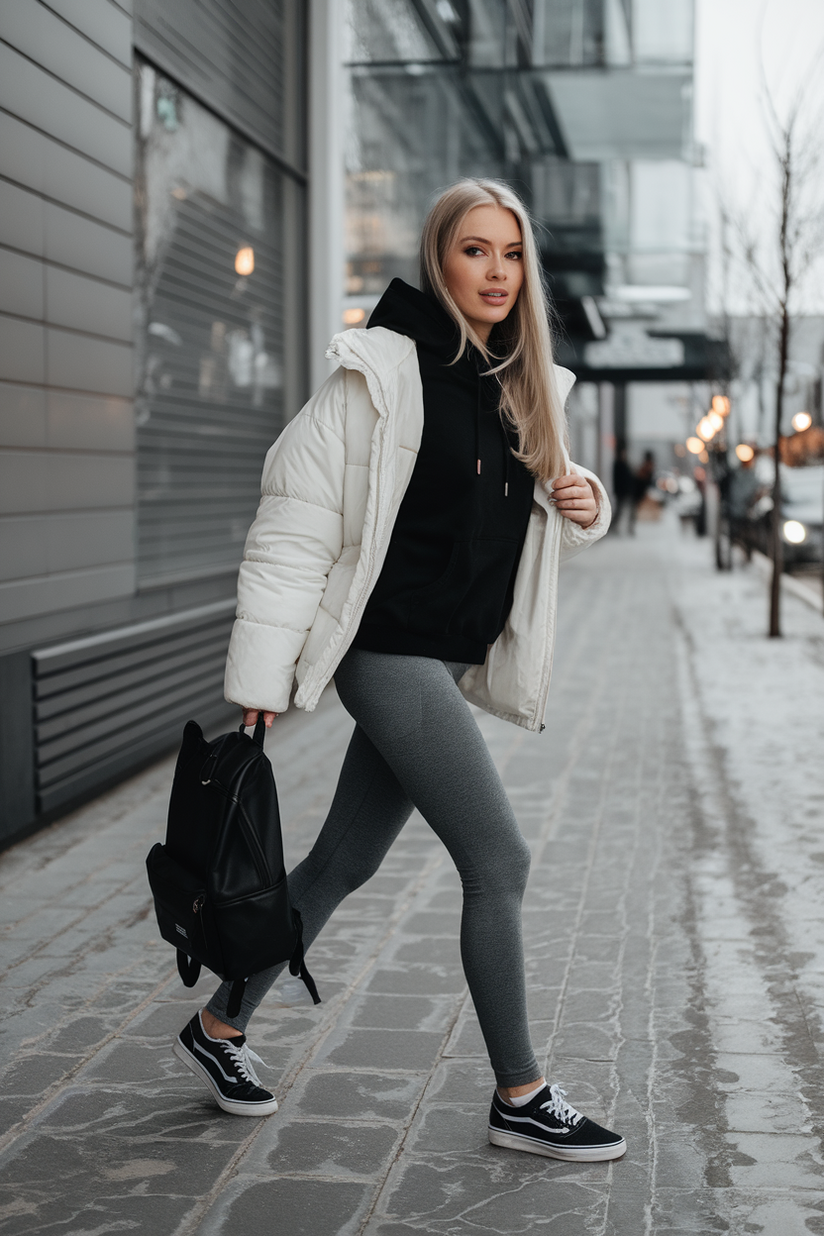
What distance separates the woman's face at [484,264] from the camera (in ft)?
10.2

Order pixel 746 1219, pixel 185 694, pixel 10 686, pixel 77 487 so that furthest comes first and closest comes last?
pixel 185 694 → pixel 77 487 → pixel 10 686 → pixel 746 1219

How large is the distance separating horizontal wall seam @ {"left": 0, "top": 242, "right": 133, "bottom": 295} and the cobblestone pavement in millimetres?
2442

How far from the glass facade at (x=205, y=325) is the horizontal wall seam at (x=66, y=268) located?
2.25 ft

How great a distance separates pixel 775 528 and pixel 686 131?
377 inches

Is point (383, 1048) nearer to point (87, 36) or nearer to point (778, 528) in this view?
point (87, 36)

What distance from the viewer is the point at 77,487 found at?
21.7 ft

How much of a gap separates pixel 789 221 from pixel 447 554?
11861mm

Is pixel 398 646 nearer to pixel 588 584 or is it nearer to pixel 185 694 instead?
pixel 185 694

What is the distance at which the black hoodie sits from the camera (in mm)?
3025

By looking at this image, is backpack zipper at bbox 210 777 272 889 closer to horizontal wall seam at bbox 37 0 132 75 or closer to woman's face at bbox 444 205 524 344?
woman's face at bbox 444 205 524 344

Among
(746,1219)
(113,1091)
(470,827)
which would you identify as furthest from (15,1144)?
(746,1219)

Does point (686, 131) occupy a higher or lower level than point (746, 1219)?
higher

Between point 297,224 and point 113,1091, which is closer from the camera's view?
point 113,1091

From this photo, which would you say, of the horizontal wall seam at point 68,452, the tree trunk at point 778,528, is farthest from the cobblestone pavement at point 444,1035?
the tree trunk at point 778,528
